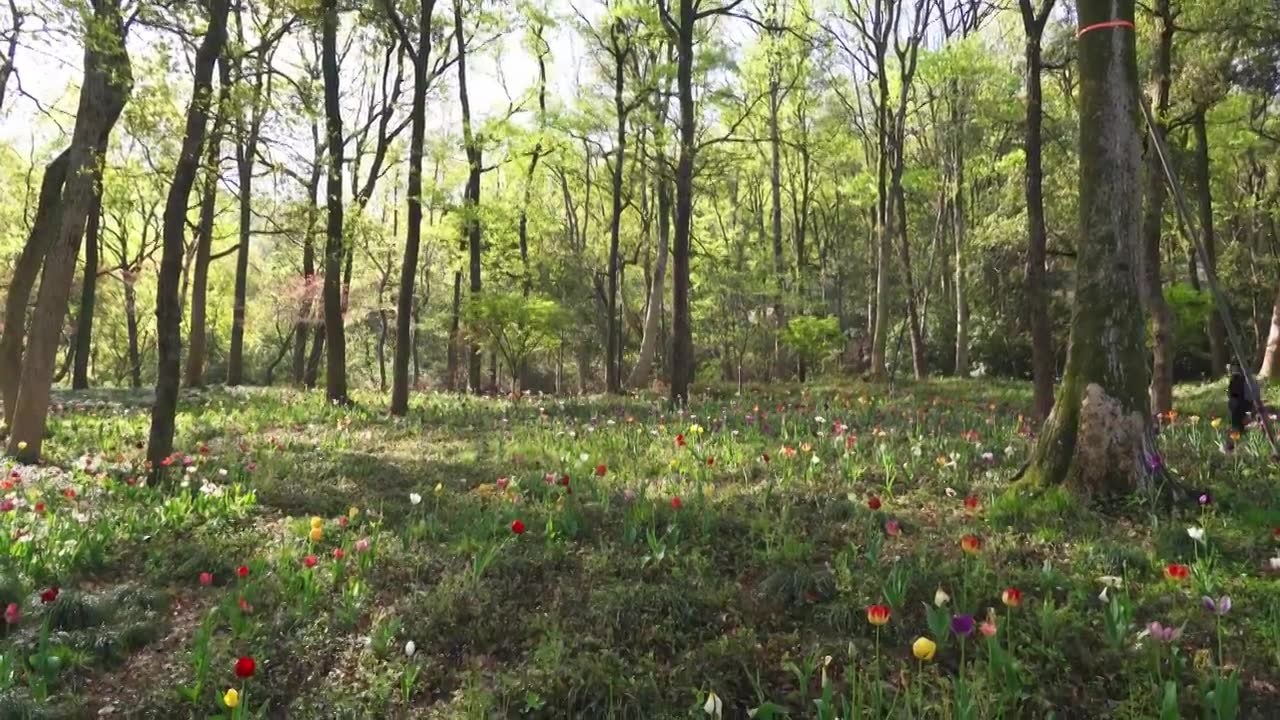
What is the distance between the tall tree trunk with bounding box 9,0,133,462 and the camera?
7.77 metres

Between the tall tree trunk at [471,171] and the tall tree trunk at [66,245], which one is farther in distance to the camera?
the tall tree trunk at [471,171]

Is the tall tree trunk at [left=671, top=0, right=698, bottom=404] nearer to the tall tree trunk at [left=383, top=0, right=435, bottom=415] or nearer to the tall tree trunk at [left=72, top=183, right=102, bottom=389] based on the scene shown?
the tall tree trunk at [left=383, top=0, right=435, bottom=415]

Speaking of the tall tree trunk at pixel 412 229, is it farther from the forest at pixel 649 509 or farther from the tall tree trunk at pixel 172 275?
the tall tree trunk at pixel 172 275

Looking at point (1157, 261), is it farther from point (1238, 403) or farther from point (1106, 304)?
point (1106, 304)

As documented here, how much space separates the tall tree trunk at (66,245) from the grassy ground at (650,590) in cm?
190

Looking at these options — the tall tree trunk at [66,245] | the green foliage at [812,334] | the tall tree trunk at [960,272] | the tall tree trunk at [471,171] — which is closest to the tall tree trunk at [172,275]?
the tall tree trunk at [66,245]

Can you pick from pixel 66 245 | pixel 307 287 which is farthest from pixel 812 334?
pixel 66 245

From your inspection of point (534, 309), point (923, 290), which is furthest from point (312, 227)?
point (923, 290)

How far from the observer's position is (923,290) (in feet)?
85.3

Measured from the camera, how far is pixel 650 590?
396 centimetres

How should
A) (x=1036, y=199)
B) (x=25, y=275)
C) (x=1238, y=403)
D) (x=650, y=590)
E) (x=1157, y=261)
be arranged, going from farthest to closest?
(x=25, y=275)
(x=1157, y=261)
(x=1036, y=199)
(x=1238, y=403)
(x=650, y=590)

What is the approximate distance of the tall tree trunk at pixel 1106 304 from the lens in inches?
183

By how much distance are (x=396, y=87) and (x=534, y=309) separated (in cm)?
959

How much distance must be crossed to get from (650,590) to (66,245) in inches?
307
